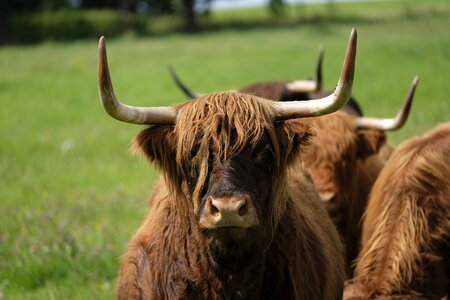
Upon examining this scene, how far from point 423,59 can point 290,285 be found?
744 inches

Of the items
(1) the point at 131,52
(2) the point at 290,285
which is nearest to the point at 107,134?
(2) the point at 290,285

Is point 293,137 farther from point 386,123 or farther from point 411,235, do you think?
point 386,123

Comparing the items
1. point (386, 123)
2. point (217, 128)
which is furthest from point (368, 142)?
point (217, 128)

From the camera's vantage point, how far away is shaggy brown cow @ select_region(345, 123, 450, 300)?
4.79 meters

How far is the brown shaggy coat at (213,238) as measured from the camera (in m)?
3.82

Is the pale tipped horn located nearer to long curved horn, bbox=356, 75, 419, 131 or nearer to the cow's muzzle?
long curved horn, bbox=356, 75, 419, 131

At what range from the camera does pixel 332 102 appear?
3.81 meters

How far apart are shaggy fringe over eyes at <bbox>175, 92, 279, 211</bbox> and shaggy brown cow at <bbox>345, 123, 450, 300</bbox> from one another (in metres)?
1.32

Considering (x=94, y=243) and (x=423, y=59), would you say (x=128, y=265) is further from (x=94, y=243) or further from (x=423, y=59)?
(x=423, y=59)

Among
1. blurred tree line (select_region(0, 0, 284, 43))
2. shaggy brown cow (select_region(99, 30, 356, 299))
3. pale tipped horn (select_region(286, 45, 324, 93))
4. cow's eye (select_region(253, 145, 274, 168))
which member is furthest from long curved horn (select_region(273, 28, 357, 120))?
blurred tree line (select_region(0, 0, 284, 43))

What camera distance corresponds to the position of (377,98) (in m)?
18.1

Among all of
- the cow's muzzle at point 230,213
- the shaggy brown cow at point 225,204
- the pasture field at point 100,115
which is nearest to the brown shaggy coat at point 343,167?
the pasture field at point 100,115

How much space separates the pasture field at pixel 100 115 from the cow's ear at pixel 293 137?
257 centimetres

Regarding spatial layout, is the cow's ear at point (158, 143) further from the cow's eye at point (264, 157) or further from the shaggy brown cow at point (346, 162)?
the shaggy brown cow at point (346, 162)
